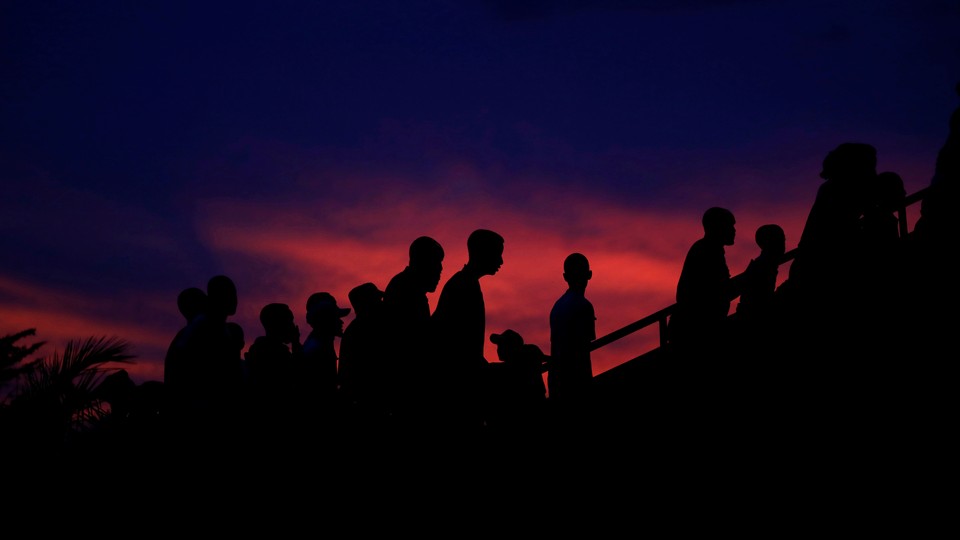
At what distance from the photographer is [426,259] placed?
229 inches

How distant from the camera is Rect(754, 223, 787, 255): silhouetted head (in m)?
8.42

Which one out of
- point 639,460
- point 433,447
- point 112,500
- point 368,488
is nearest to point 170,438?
point 112,500

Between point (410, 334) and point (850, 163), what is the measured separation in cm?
303

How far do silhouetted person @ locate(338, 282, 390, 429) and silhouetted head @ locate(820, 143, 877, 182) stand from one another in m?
3.06

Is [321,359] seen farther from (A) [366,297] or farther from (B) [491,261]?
(B) [491,261]

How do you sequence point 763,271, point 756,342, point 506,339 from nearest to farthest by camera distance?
1. point 756,342
2. point 763,271
3. point 506,339

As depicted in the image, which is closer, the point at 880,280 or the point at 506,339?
the point at 880,280

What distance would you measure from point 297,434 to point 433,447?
54.1 inches

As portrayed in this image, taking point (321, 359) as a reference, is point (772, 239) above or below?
above

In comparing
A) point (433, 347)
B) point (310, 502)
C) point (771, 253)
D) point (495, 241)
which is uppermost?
point (771, 253)

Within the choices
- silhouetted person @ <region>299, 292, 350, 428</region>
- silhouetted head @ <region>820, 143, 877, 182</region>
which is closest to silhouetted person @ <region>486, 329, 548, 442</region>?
silhouetted person @ <region>299, 292, 350, 428</region>

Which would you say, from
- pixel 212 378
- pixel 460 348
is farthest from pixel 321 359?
pixel 460 348

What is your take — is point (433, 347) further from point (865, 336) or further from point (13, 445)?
point (13, 445)

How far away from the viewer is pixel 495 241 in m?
5.98
